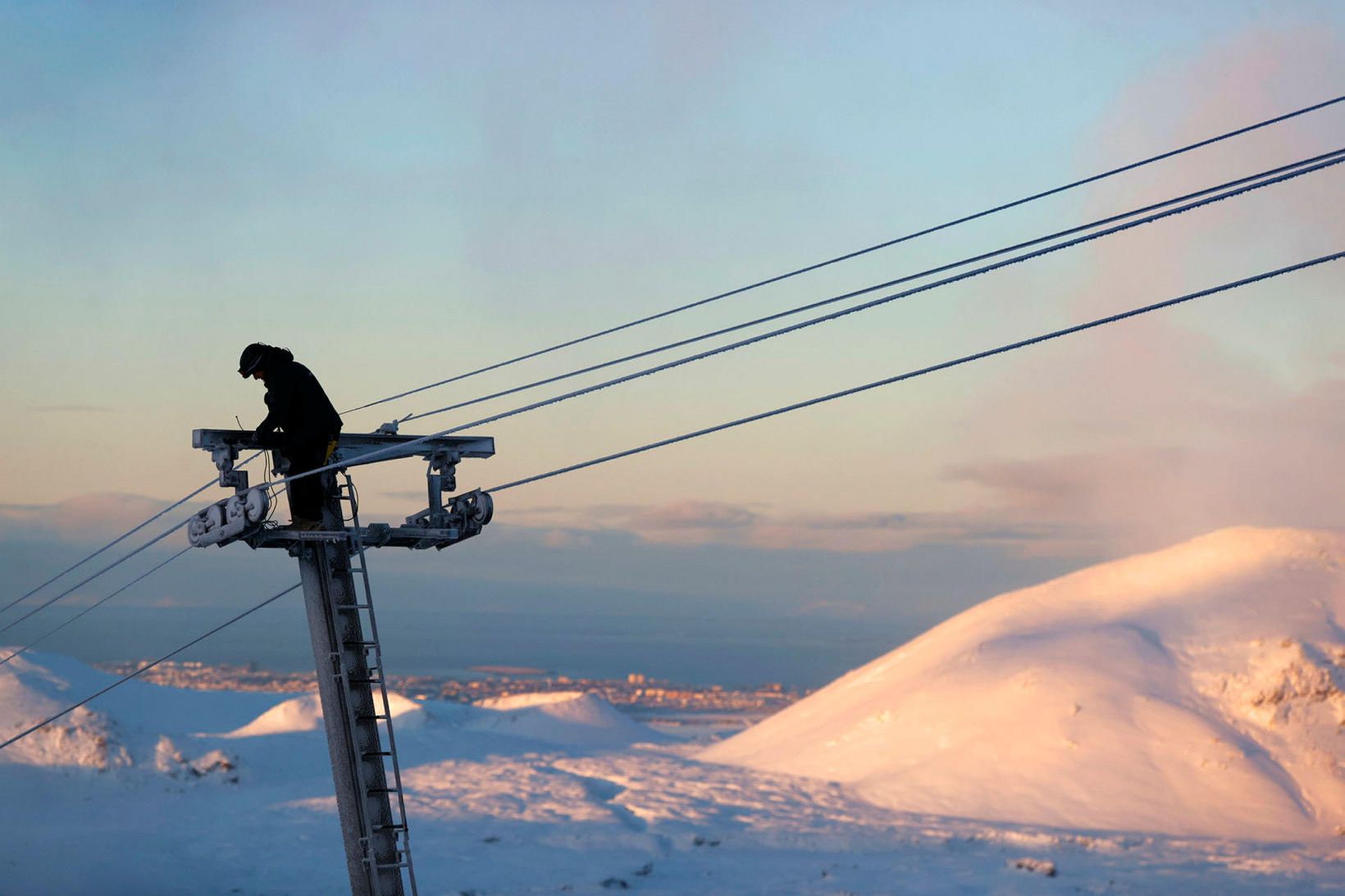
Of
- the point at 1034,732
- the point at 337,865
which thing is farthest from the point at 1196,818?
the point at 337,865

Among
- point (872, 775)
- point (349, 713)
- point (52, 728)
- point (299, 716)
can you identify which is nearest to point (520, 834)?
point (872, 775)

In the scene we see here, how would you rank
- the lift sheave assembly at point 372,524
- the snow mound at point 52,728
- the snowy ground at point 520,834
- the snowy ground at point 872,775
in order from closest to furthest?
the lift sheave assembly at point 372,524
the snowy ground at point 520,834
the snowy ground at point 872,775
the snow mound at point 52,728

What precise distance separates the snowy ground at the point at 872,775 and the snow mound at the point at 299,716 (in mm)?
123

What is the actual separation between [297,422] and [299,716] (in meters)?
36.0

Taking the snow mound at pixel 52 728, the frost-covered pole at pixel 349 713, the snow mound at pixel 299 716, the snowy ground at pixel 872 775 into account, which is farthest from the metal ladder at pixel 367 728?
the snow mound at pixel 299 716

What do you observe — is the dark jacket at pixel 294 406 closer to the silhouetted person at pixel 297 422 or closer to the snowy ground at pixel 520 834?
the silhouetted person at pixel 297 422

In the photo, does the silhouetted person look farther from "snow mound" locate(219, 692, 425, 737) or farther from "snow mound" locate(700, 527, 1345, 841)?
"snow mound" locate(219, 692, 425, 737)

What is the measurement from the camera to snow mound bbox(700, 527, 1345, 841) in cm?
3791

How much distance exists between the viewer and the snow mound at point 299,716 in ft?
153

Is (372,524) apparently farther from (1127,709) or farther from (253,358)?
(1127,709)

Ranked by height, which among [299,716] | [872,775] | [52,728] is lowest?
[872,775]

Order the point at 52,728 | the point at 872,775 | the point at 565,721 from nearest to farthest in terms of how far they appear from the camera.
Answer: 1. the point at 52,728
2. the point at 872,775
3. the point at 565,721

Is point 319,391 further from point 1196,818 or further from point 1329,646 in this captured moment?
point 1329,646

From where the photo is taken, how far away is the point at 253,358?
1416cm
